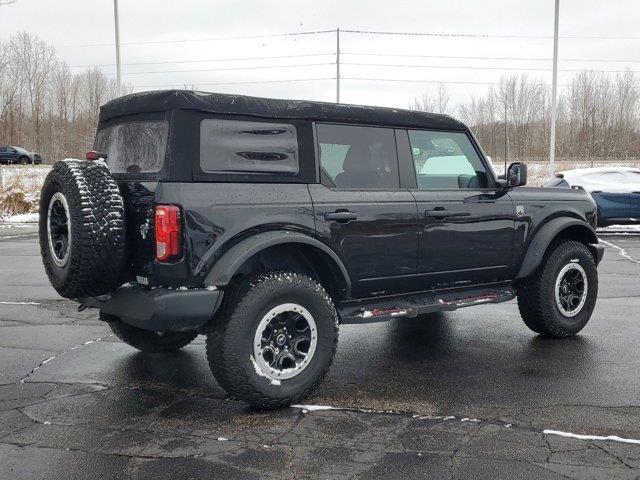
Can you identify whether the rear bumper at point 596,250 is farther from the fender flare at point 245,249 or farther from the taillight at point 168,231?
the taillight at point 168,231

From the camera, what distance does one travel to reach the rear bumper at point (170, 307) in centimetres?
386

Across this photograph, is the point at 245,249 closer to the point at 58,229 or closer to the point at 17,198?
the point at 58,229

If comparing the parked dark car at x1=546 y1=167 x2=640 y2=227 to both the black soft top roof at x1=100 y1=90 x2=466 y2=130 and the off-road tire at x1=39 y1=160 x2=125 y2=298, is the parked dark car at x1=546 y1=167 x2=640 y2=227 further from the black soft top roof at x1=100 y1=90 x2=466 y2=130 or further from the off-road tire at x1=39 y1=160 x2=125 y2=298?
the off-road tire at x1=39 y1=160 x2=125 y2=298

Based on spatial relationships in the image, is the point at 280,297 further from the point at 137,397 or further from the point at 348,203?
the point at 137,397

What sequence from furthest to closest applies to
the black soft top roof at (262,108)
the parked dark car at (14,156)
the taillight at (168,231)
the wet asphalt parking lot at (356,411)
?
1. the parked dark car at (14,156)
2. the black soft top roof at (262,108)
3. the taillight at (168,231)
4. the wet asphalt parking lot at (356,411)

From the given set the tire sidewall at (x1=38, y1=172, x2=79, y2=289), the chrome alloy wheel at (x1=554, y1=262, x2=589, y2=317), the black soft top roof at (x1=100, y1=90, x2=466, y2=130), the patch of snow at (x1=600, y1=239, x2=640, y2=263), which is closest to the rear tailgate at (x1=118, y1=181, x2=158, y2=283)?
the tire sidewall at (x1=38, y1=172, x2=79, y2=289)

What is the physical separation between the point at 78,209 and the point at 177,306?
82 centimetres

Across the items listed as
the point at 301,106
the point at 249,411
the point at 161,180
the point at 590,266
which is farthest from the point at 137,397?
the point at 590,266

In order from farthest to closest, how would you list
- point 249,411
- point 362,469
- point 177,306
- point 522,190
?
1. point 522,190
2. point 249,411
3. point 177,306
4. point 362,469

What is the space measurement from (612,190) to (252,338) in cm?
1376

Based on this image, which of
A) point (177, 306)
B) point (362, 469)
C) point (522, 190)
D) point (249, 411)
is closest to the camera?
point (362, 469)

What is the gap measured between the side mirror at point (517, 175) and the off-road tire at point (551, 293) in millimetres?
815

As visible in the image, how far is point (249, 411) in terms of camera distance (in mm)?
4168

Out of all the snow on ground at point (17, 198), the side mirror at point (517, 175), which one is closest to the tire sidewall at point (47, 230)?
the side mirror at point (517, 175)
